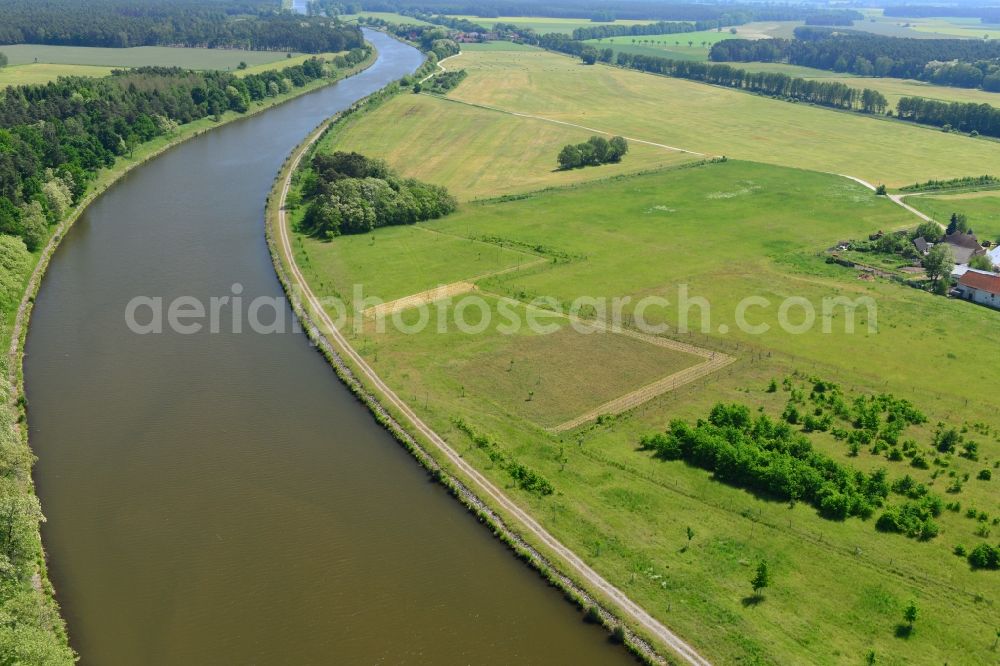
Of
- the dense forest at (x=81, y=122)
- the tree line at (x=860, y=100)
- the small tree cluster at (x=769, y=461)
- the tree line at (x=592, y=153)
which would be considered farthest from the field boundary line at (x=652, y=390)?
the tree line at (x=860, y=100)

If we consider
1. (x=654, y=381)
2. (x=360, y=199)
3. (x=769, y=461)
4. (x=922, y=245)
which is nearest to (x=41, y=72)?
(x=360, y=199)

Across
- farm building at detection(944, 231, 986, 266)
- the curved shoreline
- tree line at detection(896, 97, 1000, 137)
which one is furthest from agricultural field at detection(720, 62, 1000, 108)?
the curved shoreline

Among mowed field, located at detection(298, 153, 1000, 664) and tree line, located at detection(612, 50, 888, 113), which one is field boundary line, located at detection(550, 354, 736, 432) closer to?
mowed field, located at detection(298, 153, 1000, 664)

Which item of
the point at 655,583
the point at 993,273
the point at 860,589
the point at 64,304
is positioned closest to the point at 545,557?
the point at 655,583

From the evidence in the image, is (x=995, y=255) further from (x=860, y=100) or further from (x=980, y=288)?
(x=860, y=100)

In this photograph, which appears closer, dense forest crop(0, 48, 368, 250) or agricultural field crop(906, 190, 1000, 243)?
dense forest crop(0, 48, 368, 250)

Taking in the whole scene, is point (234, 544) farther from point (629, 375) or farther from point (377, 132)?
point (377, 132)
